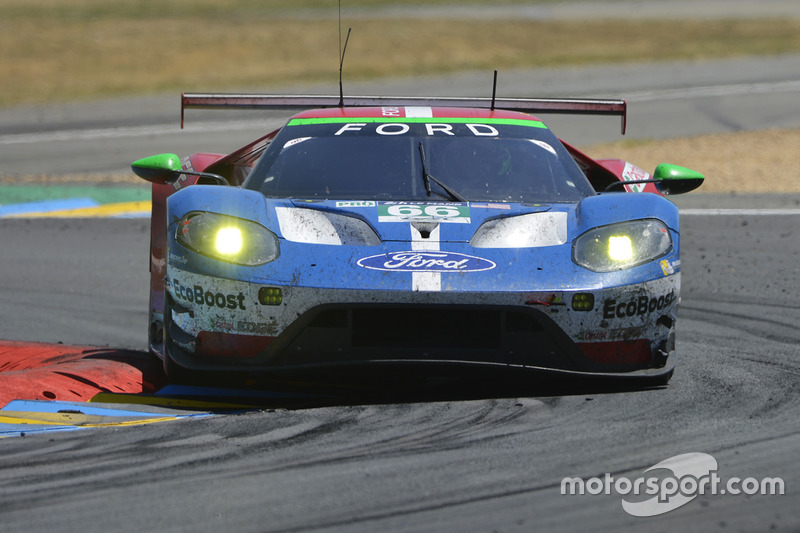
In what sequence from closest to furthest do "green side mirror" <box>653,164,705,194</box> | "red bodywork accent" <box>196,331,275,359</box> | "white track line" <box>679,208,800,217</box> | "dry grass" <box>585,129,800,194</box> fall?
"red bodywork accent" <box>196,331,275,359</box>
"green side mirror" <box>653,164,705,194</box>
"white track line" <box>679,208,800,217</box>
"dry grass" <box>585,129,800,194</box>

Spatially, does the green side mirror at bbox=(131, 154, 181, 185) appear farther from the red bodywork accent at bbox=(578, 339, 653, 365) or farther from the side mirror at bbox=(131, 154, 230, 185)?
the red bodywork accent at bbox=(578, 339, 653, 365)

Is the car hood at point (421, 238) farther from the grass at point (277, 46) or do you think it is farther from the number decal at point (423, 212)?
the grass at point (277, 46)

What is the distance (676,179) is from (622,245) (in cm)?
93

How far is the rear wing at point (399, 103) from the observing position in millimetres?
6184

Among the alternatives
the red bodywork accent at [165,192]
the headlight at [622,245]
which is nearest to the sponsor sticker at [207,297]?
the red bodywork accent at [165,192]

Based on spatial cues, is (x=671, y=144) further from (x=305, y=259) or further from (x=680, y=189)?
(x=305, y=259)

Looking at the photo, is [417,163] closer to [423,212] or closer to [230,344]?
[423,212]

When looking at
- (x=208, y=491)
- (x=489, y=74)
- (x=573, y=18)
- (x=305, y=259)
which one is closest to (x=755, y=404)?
(x=305, y=259)

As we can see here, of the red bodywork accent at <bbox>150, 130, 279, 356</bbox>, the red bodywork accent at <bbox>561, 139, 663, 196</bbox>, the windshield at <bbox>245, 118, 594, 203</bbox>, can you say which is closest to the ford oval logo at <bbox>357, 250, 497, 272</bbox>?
the windshield at <bbox>245, 118, 594, 203</bbox>

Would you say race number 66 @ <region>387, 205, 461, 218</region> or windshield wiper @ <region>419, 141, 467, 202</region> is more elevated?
windshield wiper @ <region>419, 141, 467, 202</region>

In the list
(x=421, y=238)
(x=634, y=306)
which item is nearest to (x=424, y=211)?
(x=421, y=238)

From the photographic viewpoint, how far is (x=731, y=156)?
45.1 ft

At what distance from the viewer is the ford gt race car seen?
13.8ft

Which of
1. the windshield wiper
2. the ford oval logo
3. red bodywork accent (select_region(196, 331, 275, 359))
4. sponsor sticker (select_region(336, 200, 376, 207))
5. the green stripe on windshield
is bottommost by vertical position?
red bodywork accent (select_region(196, 331, 275, 359))
